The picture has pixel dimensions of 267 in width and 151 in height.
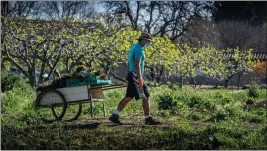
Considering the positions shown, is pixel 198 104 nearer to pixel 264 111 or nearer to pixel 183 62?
pixel 264 111

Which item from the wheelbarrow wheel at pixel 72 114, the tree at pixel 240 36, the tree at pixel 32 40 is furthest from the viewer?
the tree at pixel 240 36

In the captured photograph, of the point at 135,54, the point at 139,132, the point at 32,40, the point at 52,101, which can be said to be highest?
the point at 32,40

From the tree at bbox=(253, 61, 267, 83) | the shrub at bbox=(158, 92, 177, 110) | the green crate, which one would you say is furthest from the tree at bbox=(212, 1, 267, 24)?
the green crate

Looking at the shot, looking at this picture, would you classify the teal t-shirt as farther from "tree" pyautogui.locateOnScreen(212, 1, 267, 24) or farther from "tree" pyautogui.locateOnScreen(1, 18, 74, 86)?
"tree" pyautogui.locateOnScreen(212, 1, 267, 24)

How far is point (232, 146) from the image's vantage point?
23.5 feet

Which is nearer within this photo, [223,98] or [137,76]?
[137,76]

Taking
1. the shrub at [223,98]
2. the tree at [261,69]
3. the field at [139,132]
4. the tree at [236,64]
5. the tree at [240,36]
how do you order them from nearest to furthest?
1. the field at [139,132]
2. the shrub at [223,98]
3. the tree at [236,64]
4. the tree at [261,69]
5. the tree at [240,36]

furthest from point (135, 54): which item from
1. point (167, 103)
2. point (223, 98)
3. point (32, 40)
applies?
point (32, 40)

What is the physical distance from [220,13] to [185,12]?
5.52 m

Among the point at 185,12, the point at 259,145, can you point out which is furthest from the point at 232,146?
the point at 185,12

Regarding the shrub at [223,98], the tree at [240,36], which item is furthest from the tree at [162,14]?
the shrub at [223,98]

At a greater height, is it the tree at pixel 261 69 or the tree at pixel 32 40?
the tree at pixel 32 40

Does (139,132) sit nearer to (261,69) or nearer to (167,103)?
(167,103)

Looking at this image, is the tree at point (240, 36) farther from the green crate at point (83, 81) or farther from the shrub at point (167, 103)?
the green crate at point (83, 81)
